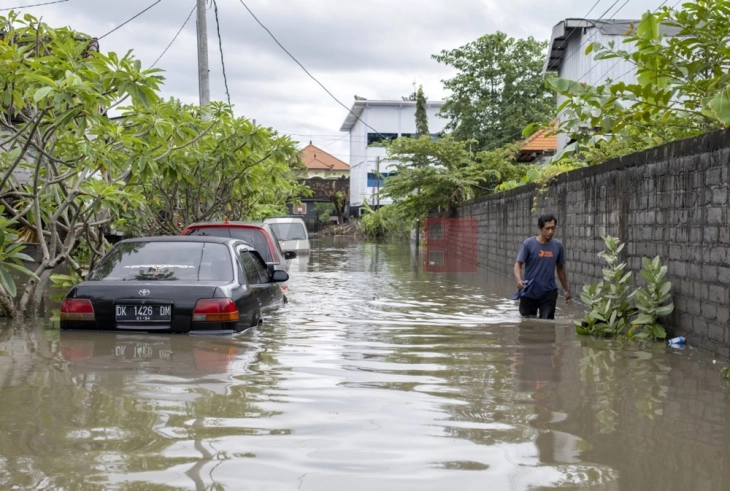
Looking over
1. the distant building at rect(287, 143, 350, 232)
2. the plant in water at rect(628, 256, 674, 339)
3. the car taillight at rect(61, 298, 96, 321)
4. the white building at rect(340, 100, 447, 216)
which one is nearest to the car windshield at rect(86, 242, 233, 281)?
the car taillight at rect(61, 298, 96, 321)

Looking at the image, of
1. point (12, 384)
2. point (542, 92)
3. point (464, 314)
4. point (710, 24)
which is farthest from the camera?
point (542, 92)

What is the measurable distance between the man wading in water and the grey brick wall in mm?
1009

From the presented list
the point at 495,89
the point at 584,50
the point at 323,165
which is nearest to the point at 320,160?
the point at 323,165

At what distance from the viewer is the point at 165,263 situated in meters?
8.49

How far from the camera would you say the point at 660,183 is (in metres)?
9.27

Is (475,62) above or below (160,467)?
above

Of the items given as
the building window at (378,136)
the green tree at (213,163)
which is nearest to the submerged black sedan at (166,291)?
the green tree at (213,163)

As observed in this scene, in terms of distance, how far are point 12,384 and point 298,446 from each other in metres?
2.67

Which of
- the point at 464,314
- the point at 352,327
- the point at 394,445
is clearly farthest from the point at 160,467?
the point at 464,314

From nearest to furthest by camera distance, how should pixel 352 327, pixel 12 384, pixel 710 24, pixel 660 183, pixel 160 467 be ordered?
1. pixel 160 467
2. pixel 12 384
3. pixel 710 24
4. pixel 660 183
5. pixel 352 327

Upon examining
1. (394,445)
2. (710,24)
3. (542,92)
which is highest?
(542,92)

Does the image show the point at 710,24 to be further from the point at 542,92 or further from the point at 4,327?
the point at 542,92

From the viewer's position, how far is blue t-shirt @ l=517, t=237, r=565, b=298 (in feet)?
32.3

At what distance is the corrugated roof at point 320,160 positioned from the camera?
90438 mm
